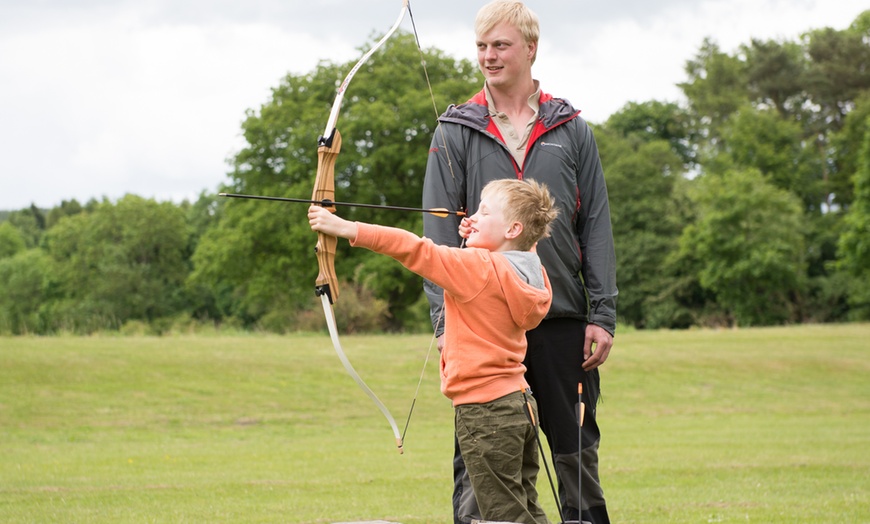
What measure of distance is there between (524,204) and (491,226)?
160 millimetres

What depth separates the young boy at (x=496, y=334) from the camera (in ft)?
12.0

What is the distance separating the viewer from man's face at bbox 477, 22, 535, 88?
4160 millimetres

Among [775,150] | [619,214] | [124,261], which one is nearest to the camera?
[775,150]

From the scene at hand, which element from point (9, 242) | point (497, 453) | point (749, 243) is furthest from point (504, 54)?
point (9, 242)

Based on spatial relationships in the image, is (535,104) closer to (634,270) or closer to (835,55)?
(634,270)

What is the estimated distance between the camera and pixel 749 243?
45.7m

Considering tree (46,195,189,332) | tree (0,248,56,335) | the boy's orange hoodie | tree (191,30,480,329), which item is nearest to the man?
the boy's orange hoodie

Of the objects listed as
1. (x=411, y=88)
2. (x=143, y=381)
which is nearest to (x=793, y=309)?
(x=411, y=88)

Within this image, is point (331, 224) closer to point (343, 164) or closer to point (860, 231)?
point (343, 164)

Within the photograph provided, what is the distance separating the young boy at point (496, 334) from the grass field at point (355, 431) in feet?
10.5

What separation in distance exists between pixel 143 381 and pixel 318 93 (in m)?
19.2

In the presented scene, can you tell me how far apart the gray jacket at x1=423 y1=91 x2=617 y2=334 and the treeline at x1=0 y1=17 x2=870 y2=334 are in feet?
74.0

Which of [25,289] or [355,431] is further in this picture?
[25,289]

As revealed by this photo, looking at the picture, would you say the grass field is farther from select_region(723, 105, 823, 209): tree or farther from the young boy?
select_region(723, 105, 823, 209): tree
